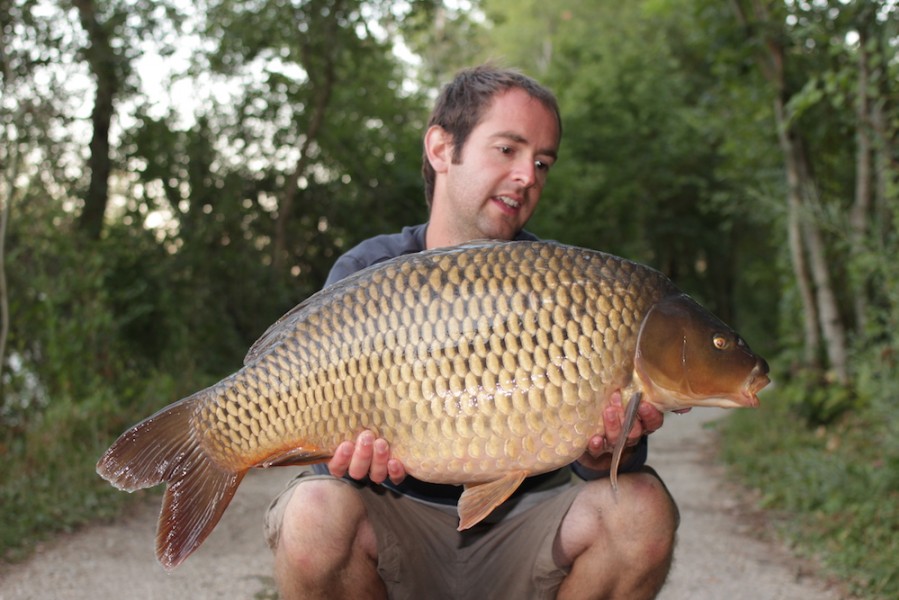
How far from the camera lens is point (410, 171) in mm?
8734

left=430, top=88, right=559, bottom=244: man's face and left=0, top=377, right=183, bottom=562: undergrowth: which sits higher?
left=430, top=88, right=559, bottom=244: man's face

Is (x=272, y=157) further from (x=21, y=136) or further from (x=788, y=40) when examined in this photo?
(x=788, y=40)

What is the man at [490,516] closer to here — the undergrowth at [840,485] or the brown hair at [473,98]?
the brown hair at [473,98]

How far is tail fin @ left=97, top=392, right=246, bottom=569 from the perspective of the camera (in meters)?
1.64

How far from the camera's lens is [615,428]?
1604 mm

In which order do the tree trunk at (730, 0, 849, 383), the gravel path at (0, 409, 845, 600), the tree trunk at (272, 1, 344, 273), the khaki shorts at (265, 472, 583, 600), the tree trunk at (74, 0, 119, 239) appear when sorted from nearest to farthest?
the khaki shorts at (265, 472, 583, 600)
the gravel path at (0, 409, 845, 600)
the tree trunk at (730, 0, 849, 383)
the tree trunk at (74, 0, 119, 239)
the tree trunk at (272, 1, 344, 273)

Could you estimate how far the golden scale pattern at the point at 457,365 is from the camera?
1.57 meters

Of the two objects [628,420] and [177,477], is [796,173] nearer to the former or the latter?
[628,420]

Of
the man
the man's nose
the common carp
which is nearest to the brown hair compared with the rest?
the man

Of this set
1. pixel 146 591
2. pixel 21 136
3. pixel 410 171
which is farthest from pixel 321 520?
pixel 410 171

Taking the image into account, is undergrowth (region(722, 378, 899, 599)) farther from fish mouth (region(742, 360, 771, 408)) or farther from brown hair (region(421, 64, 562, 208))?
brown hair (region(421, 64, 562, 208))

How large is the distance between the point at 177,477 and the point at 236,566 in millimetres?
1647

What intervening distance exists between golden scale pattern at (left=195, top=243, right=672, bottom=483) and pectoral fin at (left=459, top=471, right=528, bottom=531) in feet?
0.14

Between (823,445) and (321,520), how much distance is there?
354 centimetres
